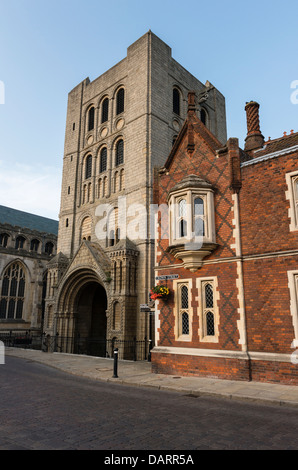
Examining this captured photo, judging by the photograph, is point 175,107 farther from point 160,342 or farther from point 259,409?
point 259,409

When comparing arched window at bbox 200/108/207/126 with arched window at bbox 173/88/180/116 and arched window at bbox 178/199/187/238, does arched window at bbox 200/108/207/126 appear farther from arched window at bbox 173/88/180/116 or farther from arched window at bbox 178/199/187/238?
arched window at bbox 178/199/187/238

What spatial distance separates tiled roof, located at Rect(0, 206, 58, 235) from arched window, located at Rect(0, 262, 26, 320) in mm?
5786

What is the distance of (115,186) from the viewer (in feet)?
81.5


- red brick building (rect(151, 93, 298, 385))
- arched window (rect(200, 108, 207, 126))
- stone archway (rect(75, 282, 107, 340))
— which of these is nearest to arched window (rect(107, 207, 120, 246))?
stone archway (rect(75, 282, 107, 340))

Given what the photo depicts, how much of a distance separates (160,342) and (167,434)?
7598 mm

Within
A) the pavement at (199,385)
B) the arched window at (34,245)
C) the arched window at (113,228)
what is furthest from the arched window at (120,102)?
the pavement at (199,385)

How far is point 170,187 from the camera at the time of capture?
46.6 ft

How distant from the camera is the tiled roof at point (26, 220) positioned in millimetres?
39172

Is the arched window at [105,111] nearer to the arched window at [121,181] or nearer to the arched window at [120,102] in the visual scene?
the arched window at [120,102]

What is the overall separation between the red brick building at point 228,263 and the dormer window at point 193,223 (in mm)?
38

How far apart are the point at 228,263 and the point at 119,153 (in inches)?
654

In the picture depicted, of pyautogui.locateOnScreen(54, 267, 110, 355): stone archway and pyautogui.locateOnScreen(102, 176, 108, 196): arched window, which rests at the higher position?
pyautogui.locateOnScreen(102, 176, 108, 196): arched window

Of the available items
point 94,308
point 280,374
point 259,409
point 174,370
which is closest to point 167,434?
point 259,409

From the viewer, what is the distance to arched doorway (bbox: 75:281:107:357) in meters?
24.4
